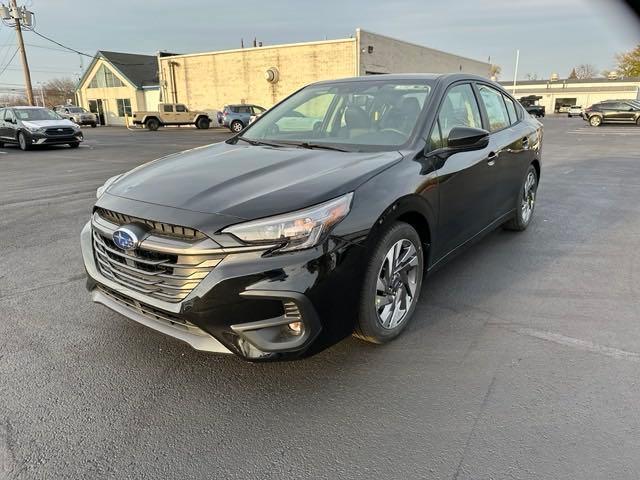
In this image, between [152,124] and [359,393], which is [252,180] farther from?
[152,124]

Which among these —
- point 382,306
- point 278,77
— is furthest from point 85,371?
point 278,77

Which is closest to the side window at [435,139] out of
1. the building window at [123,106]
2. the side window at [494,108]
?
the side window at [494,108]

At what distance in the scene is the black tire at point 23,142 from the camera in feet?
55.6

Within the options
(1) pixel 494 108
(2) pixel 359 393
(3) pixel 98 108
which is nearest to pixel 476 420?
(2) pixel 359 393

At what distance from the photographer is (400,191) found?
283cm

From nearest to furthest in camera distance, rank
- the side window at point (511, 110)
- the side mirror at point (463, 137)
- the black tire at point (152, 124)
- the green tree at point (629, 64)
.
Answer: the side mirror at point (463, 137), the side window at point (511, 110), the black tire at point (152, 124), the green tree at point (629, 64)

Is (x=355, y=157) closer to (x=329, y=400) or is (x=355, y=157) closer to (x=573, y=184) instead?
(x=329, y=400)

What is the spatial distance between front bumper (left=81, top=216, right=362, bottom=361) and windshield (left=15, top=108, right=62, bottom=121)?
60.1ft

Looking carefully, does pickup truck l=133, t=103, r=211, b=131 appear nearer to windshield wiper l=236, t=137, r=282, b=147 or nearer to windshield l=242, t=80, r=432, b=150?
windshield l=242, t=80, r=432, b=150

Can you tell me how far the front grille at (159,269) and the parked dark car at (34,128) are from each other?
55.3ft

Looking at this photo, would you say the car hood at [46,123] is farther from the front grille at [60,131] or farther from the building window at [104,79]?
the building window at [104,79]

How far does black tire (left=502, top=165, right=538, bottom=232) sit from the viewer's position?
518 cm

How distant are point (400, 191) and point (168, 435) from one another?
179 centimetres

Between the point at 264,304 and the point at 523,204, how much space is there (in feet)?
Answer: 13.4
